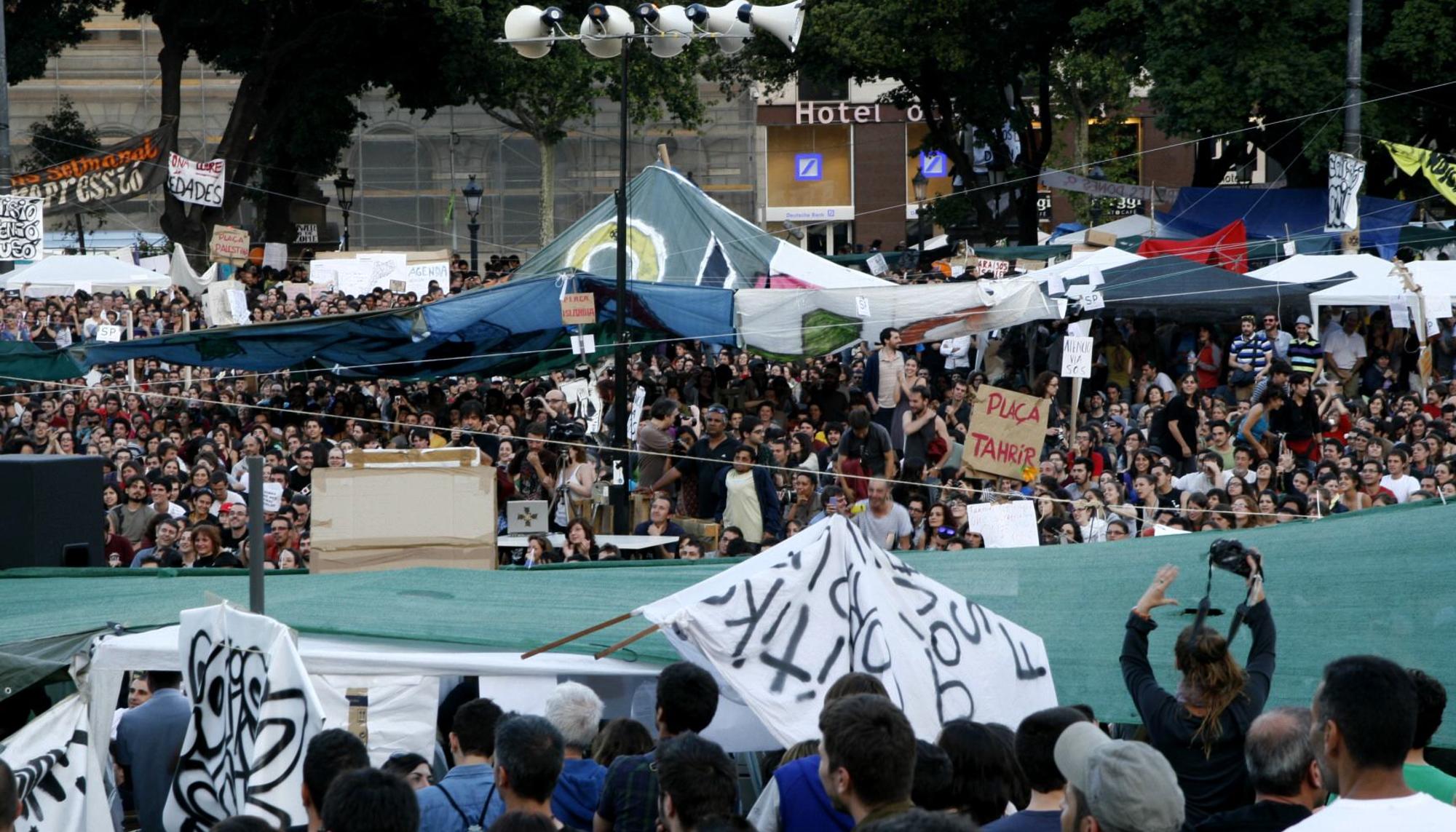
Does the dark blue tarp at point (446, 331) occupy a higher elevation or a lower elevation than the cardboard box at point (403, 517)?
higher

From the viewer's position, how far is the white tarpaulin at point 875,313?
17.0 meters

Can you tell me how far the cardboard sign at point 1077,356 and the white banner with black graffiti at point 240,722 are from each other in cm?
1041

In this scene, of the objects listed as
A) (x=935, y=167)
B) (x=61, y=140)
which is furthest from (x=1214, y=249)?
(x=935, y=167)

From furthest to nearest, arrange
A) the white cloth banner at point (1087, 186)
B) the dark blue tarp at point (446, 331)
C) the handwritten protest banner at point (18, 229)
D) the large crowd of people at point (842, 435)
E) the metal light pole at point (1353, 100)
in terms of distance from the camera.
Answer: the white cloth banner at point (1087, 186)
the metal light pole at point (1353, 100)
the handwritten protest banner at point (18, 229)
the dark blue tarp at point (446, 331)
the large crowd of people at point (842, 435)

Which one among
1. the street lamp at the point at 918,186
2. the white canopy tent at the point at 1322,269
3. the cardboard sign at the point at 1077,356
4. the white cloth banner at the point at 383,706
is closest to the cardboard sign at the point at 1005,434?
the cardboard sign at the point at 1077,356

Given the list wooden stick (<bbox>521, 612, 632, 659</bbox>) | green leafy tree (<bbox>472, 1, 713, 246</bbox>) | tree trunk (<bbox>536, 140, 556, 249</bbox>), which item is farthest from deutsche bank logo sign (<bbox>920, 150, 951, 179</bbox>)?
wooden stick (<bbox>521, 612, 632, 659</bbox>)

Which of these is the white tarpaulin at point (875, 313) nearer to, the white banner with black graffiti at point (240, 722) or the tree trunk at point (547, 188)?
the white banner with black graffiti at point (240, 722)

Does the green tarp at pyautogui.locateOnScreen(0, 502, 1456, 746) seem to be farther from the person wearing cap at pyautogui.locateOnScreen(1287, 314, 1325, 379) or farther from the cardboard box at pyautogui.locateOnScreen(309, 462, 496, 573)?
the person wearing cap at pyautogui.locateOnScreen(1287, 314, 1325, 379)

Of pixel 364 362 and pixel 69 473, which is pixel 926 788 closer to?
pixel 69 473

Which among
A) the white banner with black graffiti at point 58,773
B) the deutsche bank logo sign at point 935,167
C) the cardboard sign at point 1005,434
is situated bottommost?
the white banner with black graffiti at point 58,773

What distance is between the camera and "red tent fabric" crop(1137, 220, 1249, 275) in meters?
26.5

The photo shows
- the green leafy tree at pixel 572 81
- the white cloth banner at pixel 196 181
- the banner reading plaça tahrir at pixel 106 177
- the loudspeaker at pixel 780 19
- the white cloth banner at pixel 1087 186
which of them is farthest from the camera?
the green leafy tree at pixel 572 81

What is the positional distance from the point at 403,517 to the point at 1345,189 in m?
18.3

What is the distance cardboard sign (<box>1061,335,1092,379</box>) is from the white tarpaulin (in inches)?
90.9
